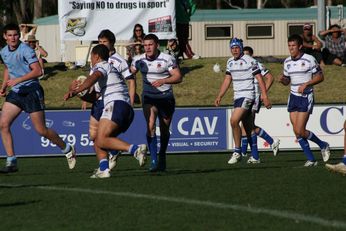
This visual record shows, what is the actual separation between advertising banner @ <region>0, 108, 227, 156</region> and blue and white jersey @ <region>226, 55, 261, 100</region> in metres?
4.01

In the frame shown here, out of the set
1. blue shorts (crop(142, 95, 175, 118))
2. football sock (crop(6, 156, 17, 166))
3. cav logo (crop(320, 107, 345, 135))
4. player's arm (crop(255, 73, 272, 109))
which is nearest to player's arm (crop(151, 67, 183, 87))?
blue shorts (crop(142, 95, 175, 118))

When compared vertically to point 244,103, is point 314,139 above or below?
below

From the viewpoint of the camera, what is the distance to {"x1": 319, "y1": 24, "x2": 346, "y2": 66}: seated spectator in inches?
1047

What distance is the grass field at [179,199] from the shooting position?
911cm

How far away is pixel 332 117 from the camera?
20953mm

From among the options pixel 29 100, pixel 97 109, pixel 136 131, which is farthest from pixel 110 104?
pixel 136 131

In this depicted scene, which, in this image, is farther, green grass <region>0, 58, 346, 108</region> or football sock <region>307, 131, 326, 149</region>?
green grass <region>0, 58, 346, 108</region>

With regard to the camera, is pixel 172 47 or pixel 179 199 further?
pixel 172 47

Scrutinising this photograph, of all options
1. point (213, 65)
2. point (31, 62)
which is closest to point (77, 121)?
point (31, 62)

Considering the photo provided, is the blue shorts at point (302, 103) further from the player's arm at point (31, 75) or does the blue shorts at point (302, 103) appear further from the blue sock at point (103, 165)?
the player's arm at point (31, 75)

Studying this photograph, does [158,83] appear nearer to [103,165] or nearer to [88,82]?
[103,165]

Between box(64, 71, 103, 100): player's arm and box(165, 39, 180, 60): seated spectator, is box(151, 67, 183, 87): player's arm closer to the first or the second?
box(64, 71, 103, 100): player's arm

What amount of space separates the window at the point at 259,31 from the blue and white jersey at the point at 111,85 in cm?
2929

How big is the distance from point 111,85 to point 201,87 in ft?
45.3
